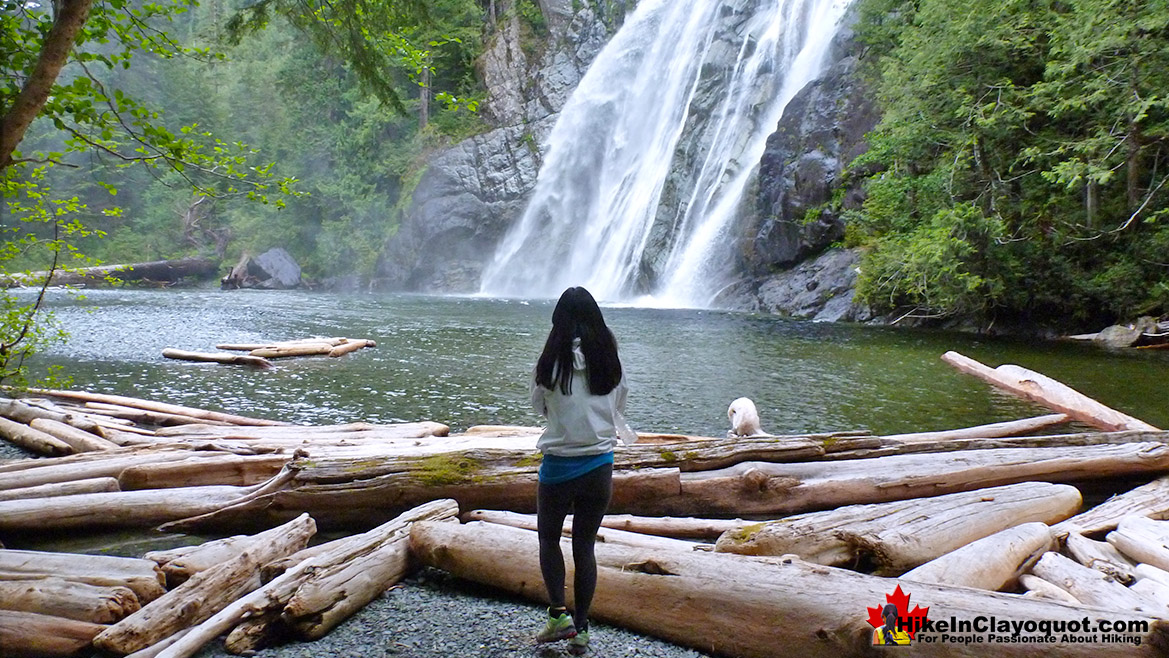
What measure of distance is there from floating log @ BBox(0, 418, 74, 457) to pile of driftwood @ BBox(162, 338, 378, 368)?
608cm

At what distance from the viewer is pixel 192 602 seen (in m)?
3.42

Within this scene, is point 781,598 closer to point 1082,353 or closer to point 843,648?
point 843,648

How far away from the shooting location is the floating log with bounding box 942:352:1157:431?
28.3 ft

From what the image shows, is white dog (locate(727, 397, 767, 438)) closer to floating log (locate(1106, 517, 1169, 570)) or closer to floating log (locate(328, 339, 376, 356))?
floating log (locate(1106, 517, 1169, 570))

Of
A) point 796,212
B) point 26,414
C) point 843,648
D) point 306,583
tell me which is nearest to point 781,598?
point 843,648

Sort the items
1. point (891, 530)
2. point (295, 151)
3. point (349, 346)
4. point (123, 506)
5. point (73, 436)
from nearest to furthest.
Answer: point (891, 530)
point (123, 506)
point (73, 436)
point (349, 346)
point (295, 151)

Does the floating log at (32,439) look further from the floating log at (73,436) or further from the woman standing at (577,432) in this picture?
the woman standing at (577,432)

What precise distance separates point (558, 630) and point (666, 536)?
1.45m

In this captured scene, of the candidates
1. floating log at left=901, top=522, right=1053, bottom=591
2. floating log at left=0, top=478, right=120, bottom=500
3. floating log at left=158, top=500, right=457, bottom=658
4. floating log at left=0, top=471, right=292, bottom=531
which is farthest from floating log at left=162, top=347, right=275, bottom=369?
floating log at left=901, top=522, right=1053, bottom=591

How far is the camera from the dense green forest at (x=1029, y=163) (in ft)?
48.2

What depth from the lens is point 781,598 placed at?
3.25m

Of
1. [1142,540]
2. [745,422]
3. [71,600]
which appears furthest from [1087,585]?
[71,600]

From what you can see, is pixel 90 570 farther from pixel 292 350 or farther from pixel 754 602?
pixel 292 350

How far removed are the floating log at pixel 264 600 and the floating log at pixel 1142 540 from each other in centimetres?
464
